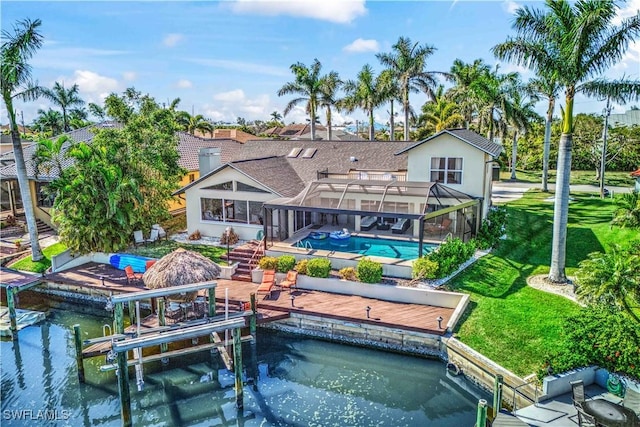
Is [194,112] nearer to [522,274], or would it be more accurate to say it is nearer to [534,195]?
[534,195]

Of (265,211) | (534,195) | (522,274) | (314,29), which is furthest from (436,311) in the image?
(534,195)

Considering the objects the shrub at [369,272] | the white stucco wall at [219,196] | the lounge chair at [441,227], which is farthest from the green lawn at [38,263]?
the lounge chair at [441,227]

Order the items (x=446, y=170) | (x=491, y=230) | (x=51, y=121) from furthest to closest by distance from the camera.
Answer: (x=51, y=121), (x=446, y=170), (x=491, y=230)

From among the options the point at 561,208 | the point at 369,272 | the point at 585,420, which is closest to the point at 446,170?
the point at 561,208

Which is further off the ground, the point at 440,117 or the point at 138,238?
the point at 440,117

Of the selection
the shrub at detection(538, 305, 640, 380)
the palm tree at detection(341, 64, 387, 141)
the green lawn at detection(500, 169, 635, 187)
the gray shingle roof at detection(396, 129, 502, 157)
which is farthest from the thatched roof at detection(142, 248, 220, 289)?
the green lawn at detection(500, 169, 635, 187)

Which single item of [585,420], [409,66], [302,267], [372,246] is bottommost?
[585,420]

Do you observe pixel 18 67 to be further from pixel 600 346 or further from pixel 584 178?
pixel 584 178
